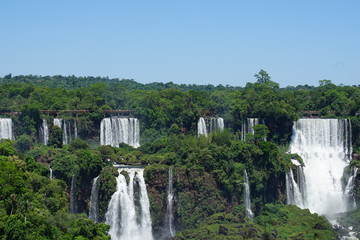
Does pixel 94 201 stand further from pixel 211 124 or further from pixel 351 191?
pixel 351 191

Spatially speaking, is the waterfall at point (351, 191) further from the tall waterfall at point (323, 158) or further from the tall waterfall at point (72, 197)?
the tall waterfall at point (72, 197)

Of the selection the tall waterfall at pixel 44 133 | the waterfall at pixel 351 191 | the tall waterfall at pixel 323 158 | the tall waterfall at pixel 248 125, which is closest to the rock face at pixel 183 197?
the tall waterfall at pixel 323 158

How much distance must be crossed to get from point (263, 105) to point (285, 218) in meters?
15.2

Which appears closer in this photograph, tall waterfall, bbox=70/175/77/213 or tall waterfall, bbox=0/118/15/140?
tall waterfall, bbox=70/175/77/213

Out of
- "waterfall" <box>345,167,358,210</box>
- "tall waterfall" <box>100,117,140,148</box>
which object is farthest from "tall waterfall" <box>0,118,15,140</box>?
"waterfall" <box>345,167,358,210</box>

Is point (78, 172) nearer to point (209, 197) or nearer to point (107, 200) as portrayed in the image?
point (107, 200)

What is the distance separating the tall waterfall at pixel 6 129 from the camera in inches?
2515

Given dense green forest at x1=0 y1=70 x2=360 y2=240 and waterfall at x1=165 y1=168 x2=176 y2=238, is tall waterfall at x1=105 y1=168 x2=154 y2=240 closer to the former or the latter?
dense green forest at x1=0 y1=70 x2=360 y2=240

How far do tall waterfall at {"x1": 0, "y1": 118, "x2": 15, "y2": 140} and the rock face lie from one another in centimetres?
1561

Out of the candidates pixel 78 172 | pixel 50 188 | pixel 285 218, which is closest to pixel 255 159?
pixel 285 218

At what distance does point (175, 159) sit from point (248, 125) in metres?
13.2

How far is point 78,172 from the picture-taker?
53.3 meters

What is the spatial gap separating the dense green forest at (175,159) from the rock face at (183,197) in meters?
0.08

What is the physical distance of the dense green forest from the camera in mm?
43088
